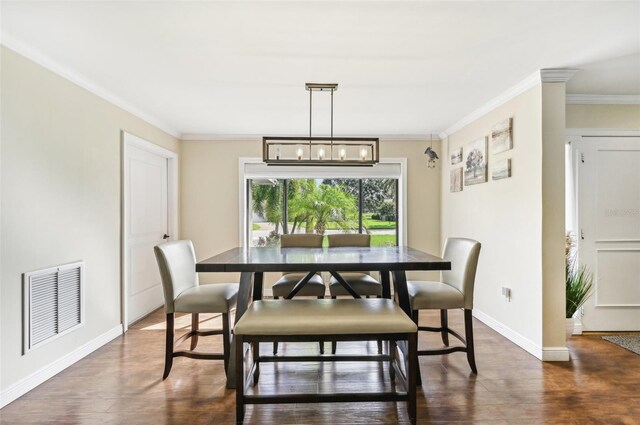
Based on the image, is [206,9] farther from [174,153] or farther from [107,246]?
[174,153]

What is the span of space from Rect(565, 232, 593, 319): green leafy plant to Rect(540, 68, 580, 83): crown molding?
1421 mm

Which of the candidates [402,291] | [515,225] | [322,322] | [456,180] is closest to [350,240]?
[402,291]

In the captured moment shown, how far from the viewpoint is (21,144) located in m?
2.25

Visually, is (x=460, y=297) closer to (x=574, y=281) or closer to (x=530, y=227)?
(x=530, y=227)

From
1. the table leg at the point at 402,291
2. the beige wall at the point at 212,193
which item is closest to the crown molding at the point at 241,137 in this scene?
the beige wall at the point at 212,193

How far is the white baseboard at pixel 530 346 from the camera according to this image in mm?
2740

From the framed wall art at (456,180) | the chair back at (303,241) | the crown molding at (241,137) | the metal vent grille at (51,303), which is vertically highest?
the crown molding at (241,137)

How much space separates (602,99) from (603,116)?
159 mm

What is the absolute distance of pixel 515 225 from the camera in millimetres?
3121

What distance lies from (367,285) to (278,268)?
128 cm

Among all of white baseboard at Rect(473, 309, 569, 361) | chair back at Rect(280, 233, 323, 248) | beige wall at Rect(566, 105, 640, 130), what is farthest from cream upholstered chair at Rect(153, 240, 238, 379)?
beige wall at Rect(566, 105, 640, 130)

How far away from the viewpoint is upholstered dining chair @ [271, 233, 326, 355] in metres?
2.99

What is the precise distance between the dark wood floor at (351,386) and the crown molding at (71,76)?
2231 mm

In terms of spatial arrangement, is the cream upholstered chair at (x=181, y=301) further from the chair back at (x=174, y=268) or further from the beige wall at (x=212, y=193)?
the beige wall at (x=212, y=193)
